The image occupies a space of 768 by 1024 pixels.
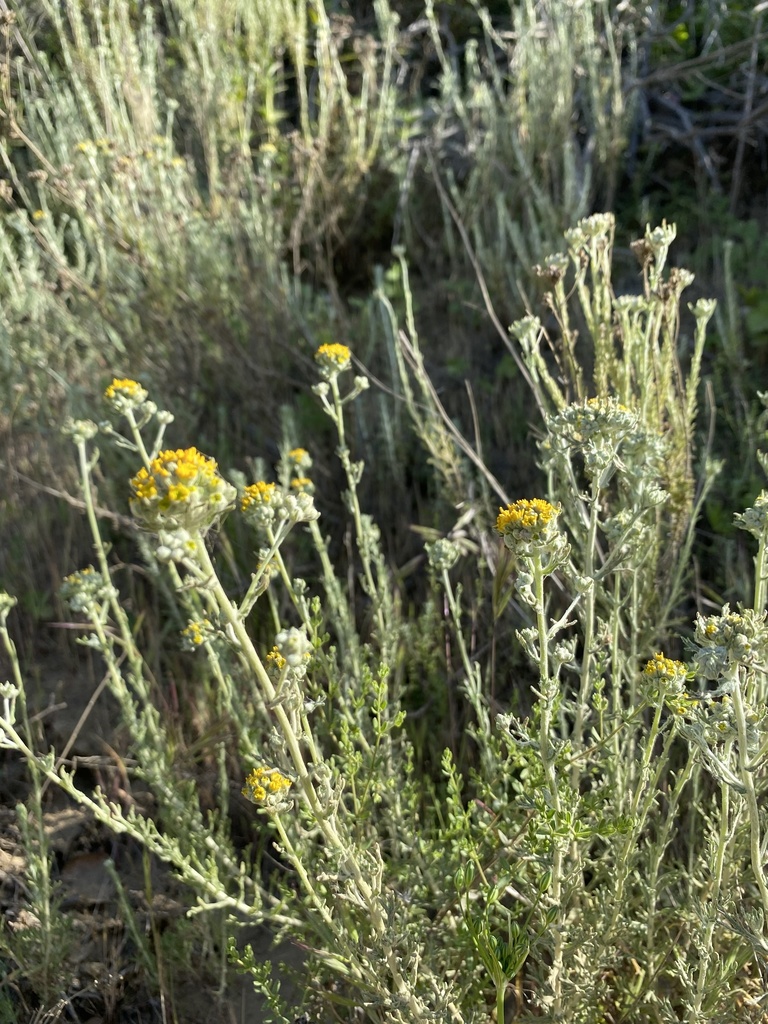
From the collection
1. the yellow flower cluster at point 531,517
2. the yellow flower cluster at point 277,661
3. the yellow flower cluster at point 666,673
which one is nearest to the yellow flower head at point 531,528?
the yellow flower cluster at point 531,517

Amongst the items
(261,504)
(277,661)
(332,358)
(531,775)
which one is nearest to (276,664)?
(277,661)

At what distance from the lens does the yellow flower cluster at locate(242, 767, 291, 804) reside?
4.01ft

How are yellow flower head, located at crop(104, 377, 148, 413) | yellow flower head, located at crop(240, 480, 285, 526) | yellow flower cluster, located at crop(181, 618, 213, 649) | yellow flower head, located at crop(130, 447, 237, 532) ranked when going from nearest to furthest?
yellow flower head, located at crop(130, 447, 237, 532) → yellow flower cluster, located at crop(181, 618, 213, 649) → yellow flower head, located at crop(240, 480, 285, 526) → yellow flower head, located at crop(104, 377, 148, 413)

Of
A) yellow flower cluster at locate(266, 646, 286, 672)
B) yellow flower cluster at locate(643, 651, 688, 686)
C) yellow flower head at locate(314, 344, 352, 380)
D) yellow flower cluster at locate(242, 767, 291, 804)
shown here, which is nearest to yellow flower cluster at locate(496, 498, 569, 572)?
yellow flower cluster at locate(643, 651, 688, 686)

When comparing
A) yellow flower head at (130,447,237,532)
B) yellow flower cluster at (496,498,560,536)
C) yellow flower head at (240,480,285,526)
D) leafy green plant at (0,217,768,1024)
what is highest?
yellow flower head at (130,447,237,532)

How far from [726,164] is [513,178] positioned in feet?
4.81

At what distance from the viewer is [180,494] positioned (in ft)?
3.41

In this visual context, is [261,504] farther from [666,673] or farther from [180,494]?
[666,673]

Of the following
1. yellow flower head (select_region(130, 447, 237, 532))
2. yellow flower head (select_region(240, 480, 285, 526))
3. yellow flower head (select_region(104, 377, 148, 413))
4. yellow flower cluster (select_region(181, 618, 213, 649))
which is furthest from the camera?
yellow flower head (select_region(104, 377, 148, 413))

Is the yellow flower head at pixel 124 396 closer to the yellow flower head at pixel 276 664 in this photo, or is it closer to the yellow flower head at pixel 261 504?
the yellow flower head at pixel 261 504

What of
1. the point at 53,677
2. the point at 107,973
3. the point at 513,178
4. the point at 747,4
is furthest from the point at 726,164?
the point at 107,973

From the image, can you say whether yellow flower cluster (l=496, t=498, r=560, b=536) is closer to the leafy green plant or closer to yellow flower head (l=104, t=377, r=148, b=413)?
the leafy green plant

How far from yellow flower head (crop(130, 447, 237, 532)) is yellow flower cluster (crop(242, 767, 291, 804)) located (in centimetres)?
40

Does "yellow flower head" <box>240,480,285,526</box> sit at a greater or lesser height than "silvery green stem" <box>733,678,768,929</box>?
greater
